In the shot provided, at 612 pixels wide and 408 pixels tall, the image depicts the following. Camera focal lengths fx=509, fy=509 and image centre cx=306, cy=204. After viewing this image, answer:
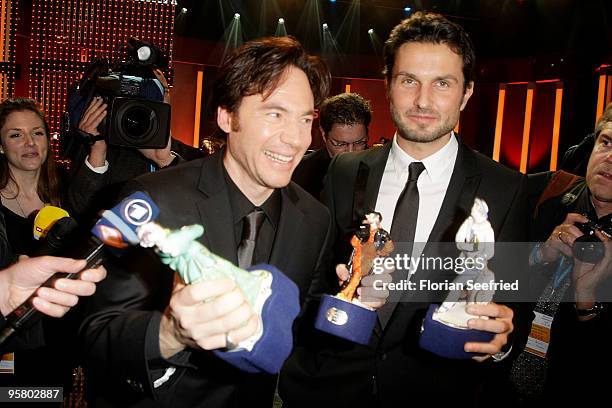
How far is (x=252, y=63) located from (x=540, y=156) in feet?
29.5

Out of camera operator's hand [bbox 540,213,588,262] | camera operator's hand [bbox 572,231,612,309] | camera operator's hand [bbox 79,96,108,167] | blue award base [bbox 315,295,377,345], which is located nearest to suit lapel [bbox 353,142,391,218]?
blue award base [bbox 315,295,377,345]

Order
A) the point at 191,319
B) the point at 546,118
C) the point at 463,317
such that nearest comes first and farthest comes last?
1. the point at 191,319
2. the point at 463,317
3. the point at 546,118

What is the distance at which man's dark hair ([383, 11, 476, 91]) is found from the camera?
2170 millimetres

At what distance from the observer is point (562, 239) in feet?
7.43

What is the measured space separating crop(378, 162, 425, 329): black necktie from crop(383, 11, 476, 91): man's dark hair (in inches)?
22.3

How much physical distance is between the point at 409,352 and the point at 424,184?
27.3 inches

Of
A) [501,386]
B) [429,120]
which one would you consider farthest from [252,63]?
[501,386]

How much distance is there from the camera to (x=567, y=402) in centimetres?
239

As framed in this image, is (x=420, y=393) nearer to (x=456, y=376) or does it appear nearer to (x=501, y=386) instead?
(x=456, y=376)

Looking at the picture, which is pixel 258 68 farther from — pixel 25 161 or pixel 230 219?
pixel 25 161

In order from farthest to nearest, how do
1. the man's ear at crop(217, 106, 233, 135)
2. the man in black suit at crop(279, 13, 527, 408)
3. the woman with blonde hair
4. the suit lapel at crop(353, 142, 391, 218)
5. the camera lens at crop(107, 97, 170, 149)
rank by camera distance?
the woman with blonde hair
the camera lens at crop(107, 97, 170, 149)
the suit lapel at crop(353, 142, 391, 218)
the man in black suit at crop(279, 13, 527, 408)
the man's ear at crop(217, 106, 233, 135)

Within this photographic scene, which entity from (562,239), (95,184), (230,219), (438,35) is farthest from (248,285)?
(95,184)

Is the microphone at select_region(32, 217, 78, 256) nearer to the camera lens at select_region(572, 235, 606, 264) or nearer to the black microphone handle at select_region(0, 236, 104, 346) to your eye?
the black microphone handle at select_region(0, 236, 104, 346)

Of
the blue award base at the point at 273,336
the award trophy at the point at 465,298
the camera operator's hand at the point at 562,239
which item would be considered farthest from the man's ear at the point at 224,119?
the camera operator's hand at the point at 562,239
